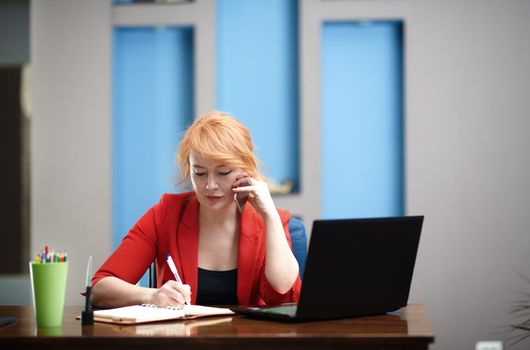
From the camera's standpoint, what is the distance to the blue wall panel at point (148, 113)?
14.2ft

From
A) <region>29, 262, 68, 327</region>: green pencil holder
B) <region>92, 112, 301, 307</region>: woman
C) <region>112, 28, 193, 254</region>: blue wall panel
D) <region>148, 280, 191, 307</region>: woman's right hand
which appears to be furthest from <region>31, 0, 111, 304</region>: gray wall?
<region>29, 262, 68, 327</region>: green pencil holder

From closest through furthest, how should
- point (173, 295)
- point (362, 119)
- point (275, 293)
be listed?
point (173, 295), point (275, 293), point (362, 119)

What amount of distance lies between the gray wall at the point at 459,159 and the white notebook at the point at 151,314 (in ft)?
7.95

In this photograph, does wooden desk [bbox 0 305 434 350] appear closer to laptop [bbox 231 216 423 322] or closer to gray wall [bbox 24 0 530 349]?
laptop [bbox 231 216 423 322]

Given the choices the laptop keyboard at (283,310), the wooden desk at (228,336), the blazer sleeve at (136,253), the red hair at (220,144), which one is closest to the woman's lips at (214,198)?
the red hair at (220,144)

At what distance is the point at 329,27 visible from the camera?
427 cm

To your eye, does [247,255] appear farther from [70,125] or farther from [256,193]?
[70,125]

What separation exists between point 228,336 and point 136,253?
91cm

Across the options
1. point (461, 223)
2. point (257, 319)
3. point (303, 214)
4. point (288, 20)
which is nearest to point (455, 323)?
point (461, 223)

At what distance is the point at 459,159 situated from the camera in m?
4.18

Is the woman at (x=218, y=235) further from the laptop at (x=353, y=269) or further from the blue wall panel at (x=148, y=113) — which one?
the blue wall panel at (x=148, y=113)

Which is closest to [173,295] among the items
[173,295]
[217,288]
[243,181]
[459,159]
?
[173,295]

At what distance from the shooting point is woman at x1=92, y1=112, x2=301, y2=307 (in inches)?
88.7

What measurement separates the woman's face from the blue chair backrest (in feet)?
0.87
